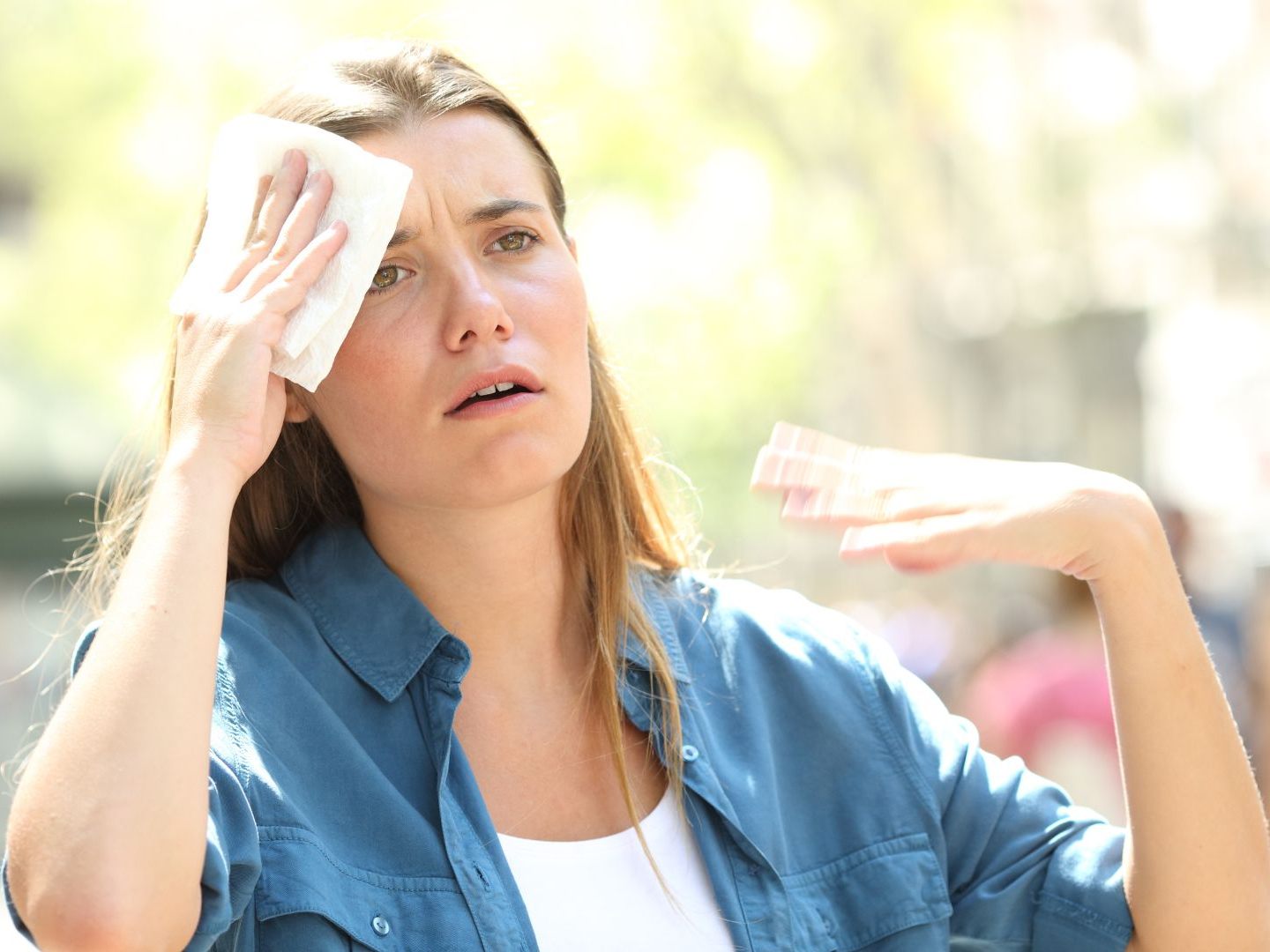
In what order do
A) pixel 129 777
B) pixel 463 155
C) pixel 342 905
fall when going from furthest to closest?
pixel 463 155 → pixel 342 905 → pixel 129 777

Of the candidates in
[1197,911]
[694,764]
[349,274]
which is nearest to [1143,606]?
[1197,911]

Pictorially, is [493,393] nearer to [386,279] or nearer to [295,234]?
[386,279]

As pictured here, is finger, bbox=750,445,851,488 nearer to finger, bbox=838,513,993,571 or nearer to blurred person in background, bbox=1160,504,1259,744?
finger, bbox=838,513,993,571

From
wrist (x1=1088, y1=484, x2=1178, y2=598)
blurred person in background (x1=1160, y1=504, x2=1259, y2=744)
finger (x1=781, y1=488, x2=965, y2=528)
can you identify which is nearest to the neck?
finger (x1=781, y1=488, x2=965, y2=528)

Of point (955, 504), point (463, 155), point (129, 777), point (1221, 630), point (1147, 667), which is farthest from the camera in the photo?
point (1221, 630)

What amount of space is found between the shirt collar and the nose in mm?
377

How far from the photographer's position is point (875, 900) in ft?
7.66

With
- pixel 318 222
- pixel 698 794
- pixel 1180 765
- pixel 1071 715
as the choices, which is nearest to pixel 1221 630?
pixel 1071 715

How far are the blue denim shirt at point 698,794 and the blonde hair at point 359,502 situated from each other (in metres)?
0.05

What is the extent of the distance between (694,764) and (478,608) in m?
0.40

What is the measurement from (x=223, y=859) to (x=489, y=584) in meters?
0.68

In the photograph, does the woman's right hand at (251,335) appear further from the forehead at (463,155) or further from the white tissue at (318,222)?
the forehead at (463,155)

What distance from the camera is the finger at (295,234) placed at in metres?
2.19

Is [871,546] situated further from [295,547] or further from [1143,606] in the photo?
[295,547]
